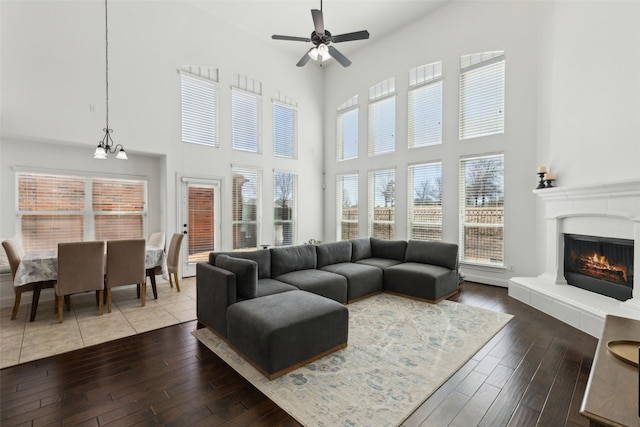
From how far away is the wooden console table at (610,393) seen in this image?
0.98 meters

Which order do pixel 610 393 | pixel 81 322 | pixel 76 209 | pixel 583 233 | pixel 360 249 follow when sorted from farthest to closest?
pixel 360 249 < pixel 76 209 < pixel 583 233 < pixel 81 322 < pixel 610 393

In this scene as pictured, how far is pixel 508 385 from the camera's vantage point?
7.27ft

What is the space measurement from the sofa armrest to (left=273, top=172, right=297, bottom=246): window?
153 inches

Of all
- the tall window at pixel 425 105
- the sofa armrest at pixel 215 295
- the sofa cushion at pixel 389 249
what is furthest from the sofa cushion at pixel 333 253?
the tall window at pixel 425 105

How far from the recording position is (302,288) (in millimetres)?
3523

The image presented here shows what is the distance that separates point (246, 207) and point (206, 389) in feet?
15.9

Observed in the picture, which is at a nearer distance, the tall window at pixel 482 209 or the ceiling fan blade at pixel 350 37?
the ceiling fan blade at pixel 350 37

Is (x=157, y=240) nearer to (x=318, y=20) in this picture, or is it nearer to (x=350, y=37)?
(x=318, y=20)

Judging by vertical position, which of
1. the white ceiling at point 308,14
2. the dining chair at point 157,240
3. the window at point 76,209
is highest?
the white ceiling at point 308,14

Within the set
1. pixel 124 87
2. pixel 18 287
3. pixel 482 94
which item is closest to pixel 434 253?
pixel 482 94

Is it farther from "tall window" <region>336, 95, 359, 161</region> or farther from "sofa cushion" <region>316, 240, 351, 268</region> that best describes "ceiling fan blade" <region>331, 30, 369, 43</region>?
"tall window" <region>336, 95, 359, 161</region>

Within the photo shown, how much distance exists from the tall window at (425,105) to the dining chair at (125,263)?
5467mm

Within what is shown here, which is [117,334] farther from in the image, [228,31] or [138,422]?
[228,31]

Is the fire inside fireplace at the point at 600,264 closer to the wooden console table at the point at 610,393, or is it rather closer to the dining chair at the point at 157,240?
the wooden console table at the point at 610,393
